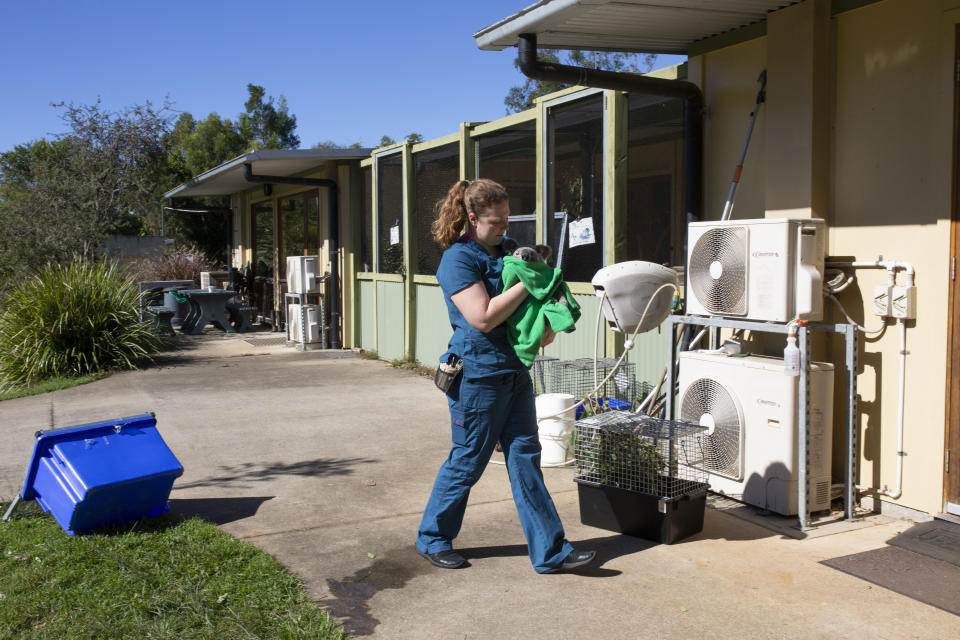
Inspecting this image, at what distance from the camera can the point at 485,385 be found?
3500mm

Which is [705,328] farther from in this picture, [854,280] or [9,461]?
[9,461]

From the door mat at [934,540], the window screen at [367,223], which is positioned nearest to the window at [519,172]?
the window screen at [367,223]

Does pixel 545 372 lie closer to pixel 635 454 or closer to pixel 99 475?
pixel 635 454

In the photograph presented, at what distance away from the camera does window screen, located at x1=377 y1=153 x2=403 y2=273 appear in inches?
406

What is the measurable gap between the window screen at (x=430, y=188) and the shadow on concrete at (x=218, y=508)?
4915 mm

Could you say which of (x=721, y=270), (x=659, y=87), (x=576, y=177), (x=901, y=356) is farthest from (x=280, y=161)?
(x=901, y=356)

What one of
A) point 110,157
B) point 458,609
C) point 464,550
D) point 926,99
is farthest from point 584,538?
point 110,157

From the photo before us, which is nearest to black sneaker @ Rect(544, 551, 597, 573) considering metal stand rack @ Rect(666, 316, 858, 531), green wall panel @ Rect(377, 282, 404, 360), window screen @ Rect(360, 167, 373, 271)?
metal stand rack @ Rect(666, 316, 858, 531)

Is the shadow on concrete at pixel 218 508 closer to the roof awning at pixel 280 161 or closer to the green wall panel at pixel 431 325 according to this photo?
the green wall panel at pixel 431 325

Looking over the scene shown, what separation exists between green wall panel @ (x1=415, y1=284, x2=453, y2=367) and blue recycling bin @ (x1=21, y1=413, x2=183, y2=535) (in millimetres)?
5184

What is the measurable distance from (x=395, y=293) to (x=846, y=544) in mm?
7216

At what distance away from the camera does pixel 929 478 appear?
4.18 m

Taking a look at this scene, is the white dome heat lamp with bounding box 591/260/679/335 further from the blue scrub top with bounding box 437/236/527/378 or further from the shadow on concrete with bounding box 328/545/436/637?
the shadow on concrete with bounding box 328/545/436/637

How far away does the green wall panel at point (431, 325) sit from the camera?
9.38 meters
